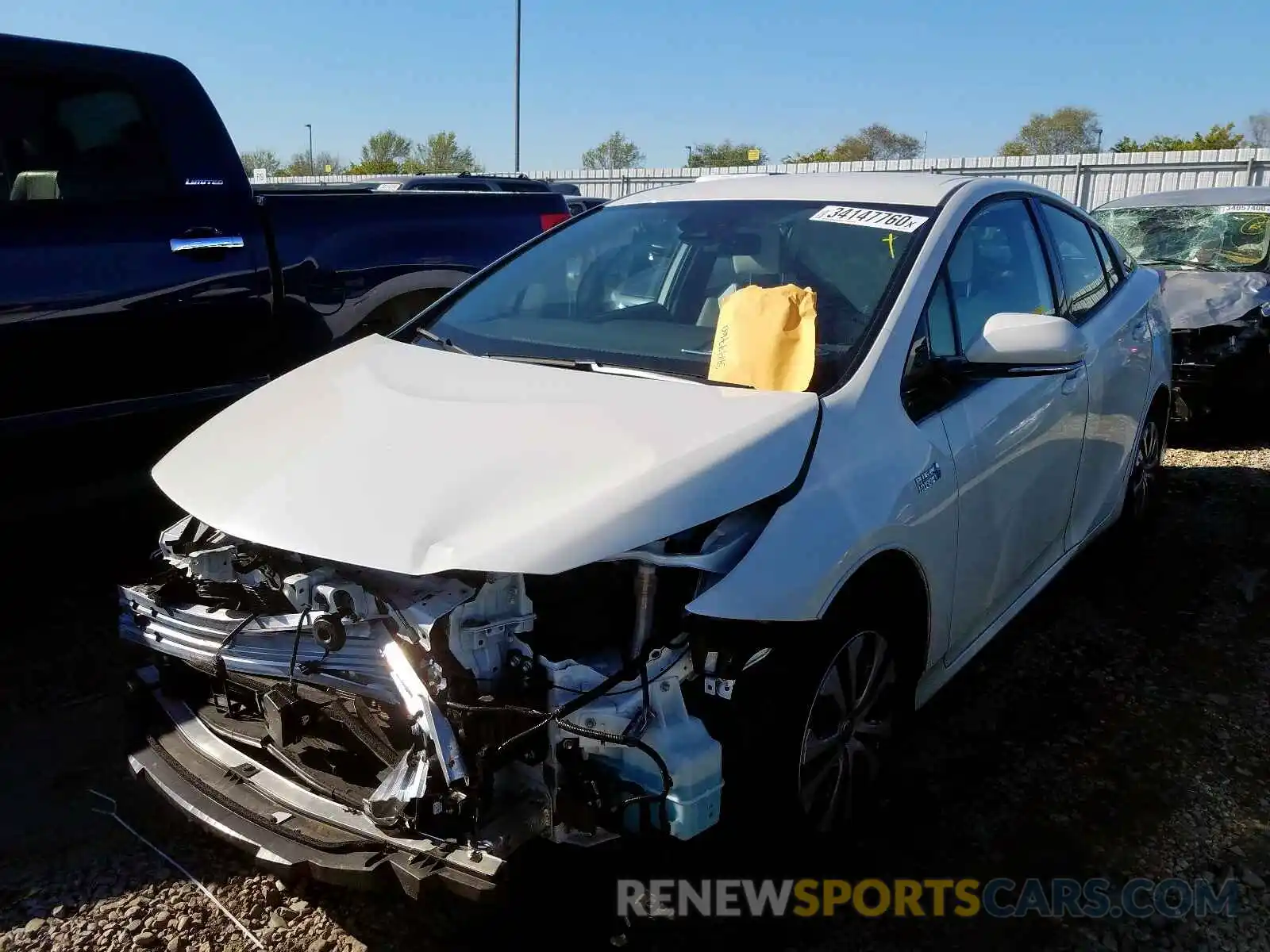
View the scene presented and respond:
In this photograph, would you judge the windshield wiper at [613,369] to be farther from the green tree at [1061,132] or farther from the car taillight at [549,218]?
the green tree at [1061,132]

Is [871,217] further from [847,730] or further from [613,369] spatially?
[847,730]

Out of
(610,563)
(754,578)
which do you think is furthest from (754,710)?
(610,563)

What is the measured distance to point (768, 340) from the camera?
9.22ft

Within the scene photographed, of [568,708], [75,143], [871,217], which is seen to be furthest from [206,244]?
[568,708]

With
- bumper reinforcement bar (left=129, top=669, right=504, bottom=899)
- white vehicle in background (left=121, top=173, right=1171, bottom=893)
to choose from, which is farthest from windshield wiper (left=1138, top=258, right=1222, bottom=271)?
bumper reinforcement bar (left=129, top=669, right=504, bottom=899)

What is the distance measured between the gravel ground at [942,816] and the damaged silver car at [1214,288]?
9.85 ft

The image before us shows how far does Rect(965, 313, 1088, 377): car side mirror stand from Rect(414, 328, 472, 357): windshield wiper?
4.93 feet

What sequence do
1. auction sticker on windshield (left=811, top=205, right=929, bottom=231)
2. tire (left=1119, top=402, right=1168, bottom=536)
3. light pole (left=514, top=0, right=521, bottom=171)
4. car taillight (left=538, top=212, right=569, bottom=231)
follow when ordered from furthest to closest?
light pole (left=514, top=0, right=521, bottom=171)
car taillight (left=538, top=212, right=569, bottom=231)
tire (left=1119, top=402, right=1168, bottom=536)
auction sticker on windshield (left=811, top=205, right=929, bottom=231)

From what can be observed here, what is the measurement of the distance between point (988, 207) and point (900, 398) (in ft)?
3.72

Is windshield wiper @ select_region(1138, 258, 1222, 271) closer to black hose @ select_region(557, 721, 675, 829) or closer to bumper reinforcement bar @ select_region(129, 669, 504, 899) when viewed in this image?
black hose @ select_region(557, 721, 675, 829)

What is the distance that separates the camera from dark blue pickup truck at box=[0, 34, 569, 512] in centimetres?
372

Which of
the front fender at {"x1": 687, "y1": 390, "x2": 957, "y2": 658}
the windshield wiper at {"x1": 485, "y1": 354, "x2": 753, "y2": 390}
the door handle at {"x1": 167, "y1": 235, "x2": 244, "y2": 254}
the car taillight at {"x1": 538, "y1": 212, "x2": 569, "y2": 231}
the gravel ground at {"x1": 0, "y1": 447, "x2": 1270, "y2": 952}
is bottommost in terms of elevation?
the gravel ground at {"x1": 0, "y1": 447, "x2": 1270, "y2": 952}

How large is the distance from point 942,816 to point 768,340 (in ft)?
4.81

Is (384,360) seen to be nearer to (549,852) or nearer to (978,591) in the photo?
(549,852)
